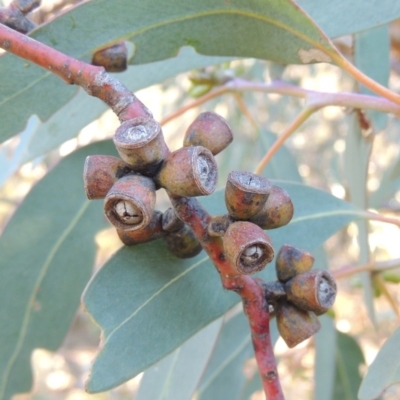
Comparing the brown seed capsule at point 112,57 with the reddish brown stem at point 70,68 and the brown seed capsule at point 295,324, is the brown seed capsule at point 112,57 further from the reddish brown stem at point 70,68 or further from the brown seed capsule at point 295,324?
the brown seed capsule at point 295,324

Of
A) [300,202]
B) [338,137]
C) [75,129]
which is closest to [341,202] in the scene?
[300,202]

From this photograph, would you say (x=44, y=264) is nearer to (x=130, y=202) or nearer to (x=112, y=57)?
(x=112, y=57)

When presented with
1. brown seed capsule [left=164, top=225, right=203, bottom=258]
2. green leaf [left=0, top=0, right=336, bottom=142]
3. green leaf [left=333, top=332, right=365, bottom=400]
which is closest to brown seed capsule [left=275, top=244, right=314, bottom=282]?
brown seed capsule [left=164, top=225, right=203, bottom=258]

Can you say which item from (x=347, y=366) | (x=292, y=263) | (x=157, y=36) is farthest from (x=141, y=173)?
(x=347, y=366)

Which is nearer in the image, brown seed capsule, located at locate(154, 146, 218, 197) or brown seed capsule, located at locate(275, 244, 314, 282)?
brown seed capsule, located at locate(154, 146, 218, 197)

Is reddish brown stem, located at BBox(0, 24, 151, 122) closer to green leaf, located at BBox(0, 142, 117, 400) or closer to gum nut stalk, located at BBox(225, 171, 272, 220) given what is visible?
gum nut stalk, located at BBox(225, 171, 272, 220)

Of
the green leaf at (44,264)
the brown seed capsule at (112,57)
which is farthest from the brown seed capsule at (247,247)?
the green leaf at (44,264)
